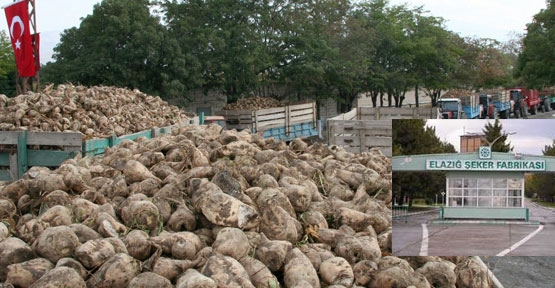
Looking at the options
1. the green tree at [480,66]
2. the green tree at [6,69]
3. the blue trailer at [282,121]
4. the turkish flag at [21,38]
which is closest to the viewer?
the turkish flag at [21,38]

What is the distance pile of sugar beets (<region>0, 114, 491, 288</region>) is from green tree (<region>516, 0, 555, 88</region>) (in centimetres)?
2833

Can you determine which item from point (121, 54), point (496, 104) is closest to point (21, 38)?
point (121, 54)

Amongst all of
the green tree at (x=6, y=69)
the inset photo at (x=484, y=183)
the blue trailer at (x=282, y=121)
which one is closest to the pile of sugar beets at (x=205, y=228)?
the inset photo at (x=484, y=183)

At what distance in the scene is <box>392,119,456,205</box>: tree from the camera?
3.48 metres

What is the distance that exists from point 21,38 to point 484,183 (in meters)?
11.3

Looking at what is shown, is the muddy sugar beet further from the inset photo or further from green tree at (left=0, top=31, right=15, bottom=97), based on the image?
green tree at (left=0, top=31, right=15, bottom=97)

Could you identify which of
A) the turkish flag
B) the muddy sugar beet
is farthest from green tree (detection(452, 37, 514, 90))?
the muddy sugar beet

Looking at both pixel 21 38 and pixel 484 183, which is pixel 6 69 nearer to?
pixel 21 38

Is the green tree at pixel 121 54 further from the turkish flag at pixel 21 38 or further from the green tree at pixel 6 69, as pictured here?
the turkish flag at pixel 21 38

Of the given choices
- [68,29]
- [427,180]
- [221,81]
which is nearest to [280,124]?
[221,81]

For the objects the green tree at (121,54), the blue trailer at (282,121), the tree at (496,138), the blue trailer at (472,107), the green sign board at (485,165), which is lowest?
the green sign board at (485,165)

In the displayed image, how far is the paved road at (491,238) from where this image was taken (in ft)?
11.3

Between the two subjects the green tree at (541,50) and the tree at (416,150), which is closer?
the tree at (416,150)

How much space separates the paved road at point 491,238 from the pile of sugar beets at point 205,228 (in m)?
0.48
